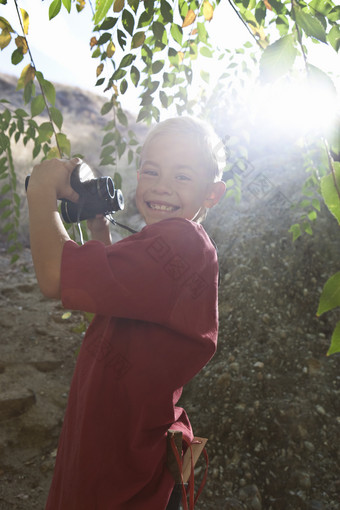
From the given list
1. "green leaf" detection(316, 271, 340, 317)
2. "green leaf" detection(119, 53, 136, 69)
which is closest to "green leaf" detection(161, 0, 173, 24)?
"green leaf" detection(119, 53, 136, 69)

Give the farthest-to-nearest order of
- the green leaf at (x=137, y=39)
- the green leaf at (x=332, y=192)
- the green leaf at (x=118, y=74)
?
the green leaf at (x=118, y=74)
the green leaf at (x=137, y=39)
the green leaf at (x=332, y=192)

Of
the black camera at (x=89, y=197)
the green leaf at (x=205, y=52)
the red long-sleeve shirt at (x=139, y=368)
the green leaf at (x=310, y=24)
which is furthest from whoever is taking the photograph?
the green leaf at (x=205, y=52)

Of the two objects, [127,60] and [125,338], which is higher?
[127,60]

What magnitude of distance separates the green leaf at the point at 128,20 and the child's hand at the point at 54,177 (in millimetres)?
457

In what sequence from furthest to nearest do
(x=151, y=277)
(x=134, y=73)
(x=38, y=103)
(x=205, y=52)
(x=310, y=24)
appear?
(x=205, y=52)
(x=134, y=73)
(x=38, y=103)
(x=151, y=277)
(x=310, y=24)

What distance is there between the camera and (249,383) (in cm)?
204

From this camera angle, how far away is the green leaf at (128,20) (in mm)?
1048

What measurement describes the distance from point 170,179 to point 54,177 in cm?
28

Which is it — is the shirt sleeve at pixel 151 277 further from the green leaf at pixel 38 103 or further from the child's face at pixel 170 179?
the green leaf at pixel 38 103

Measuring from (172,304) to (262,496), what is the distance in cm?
118

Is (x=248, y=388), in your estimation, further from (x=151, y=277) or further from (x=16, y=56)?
(x=16, y=56)

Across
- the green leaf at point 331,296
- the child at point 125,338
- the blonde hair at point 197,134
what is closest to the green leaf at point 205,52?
the blonde hair at point 197,134

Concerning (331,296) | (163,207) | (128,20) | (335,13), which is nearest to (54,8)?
(128,20)

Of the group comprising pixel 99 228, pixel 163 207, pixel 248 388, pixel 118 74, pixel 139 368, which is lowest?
pixel 248 388
